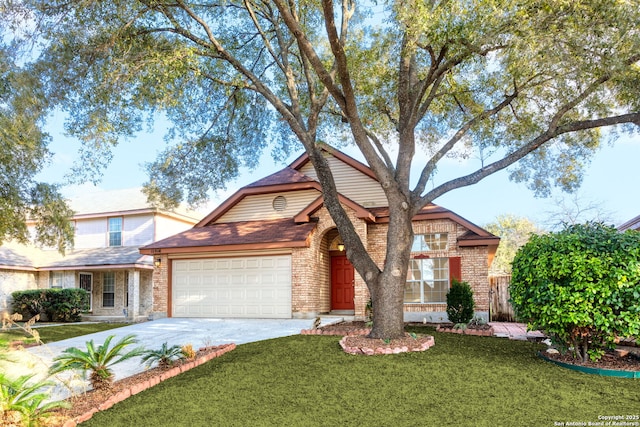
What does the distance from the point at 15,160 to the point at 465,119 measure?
12061mm

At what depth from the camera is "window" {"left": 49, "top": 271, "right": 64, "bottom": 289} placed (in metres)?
23.7

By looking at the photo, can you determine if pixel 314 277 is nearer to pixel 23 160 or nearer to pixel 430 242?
pixel 430 242

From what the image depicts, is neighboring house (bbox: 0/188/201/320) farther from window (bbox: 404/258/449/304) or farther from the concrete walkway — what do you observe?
the concrete walkway

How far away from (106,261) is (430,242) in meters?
14.7

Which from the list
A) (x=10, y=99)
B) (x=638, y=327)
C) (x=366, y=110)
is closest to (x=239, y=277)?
(x=366, y=110)

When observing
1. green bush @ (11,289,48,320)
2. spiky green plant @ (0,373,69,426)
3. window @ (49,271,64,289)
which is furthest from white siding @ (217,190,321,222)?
spiky green plant @ (0,373,69,426)

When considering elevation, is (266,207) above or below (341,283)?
above

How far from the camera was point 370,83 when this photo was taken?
1309 centimetres

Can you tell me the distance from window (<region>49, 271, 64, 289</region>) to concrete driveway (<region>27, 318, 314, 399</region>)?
35.0 feet

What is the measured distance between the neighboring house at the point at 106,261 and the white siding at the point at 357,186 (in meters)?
9.27

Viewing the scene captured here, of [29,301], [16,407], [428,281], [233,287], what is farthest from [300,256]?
[29,301]

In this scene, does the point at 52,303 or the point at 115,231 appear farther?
the point at 115,231

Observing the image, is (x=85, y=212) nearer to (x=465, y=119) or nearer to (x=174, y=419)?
(x=465, y=119)

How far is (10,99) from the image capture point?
11.9 meters
